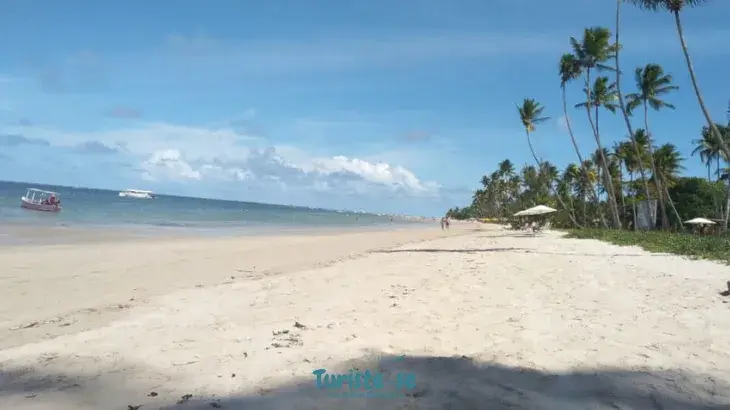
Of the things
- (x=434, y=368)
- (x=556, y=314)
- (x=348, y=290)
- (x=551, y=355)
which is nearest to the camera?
(x=434, y=368)

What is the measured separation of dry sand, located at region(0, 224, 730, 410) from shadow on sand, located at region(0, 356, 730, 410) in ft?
0.06

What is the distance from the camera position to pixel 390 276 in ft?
34.1

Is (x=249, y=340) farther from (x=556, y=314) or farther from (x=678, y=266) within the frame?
(x=678, y=266)

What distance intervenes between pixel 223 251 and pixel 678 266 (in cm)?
1373

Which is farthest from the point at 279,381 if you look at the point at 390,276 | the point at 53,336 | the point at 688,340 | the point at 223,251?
the point at 223,251

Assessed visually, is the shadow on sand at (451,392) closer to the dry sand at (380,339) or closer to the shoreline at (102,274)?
the dry sand at (380,339)

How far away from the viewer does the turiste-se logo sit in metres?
3.92

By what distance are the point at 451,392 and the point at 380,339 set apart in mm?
1586

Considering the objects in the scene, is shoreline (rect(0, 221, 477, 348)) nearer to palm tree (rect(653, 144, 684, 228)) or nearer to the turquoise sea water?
the turquoise sea water

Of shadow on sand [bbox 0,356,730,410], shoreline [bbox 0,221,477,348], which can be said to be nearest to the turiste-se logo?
shadow on sand [bbox 0,356,730,410]

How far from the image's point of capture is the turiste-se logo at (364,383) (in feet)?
12.9

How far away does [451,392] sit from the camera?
3.89 meters


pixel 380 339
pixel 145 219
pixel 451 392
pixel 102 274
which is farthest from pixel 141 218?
pixel 451 392

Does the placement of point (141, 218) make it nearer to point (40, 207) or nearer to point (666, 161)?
point (40, 207)
